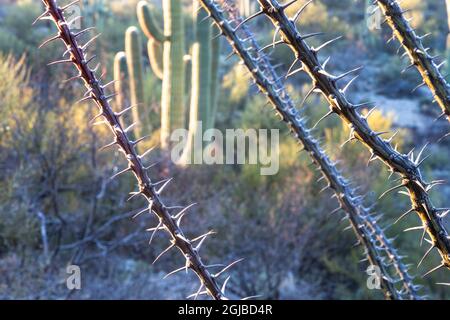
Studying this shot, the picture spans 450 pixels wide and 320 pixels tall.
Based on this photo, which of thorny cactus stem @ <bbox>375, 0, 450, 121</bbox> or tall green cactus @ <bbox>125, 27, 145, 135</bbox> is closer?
thorny cactus stem @ <bbox>375, 0, 450, 121</bbox>

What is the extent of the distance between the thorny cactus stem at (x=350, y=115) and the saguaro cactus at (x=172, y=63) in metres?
7.13

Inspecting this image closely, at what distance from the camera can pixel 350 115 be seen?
185cm

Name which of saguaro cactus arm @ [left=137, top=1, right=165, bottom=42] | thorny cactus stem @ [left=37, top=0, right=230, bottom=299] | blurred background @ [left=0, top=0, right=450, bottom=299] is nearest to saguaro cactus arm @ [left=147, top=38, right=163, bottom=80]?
saguaro cactus arm @ [left=137, top=1, right=165, bottom=42]

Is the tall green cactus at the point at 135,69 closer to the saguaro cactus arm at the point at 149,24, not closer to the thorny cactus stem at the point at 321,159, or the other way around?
the saguaro cactus arm at the point at 149,24

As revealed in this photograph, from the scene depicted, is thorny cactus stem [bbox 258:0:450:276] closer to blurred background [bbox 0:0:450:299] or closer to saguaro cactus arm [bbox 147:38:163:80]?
blurred background [bbox 0:0:450:299]

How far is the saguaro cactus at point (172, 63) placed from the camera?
9.03 metres

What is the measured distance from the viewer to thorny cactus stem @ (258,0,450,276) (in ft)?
5.84

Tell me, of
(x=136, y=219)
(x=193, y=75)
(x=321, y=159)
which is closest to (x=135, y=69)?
(x=193, y=75)

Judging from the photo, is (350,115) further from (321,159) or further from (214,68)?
(214,68)

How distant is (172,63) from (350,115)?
290 inches

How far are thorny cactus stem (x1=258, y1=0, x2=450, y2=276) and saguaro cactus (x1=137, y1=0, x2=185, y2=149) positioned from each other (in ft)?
23.4

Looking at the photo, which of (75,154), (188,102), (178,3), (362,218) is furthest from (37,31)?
(362,218)
